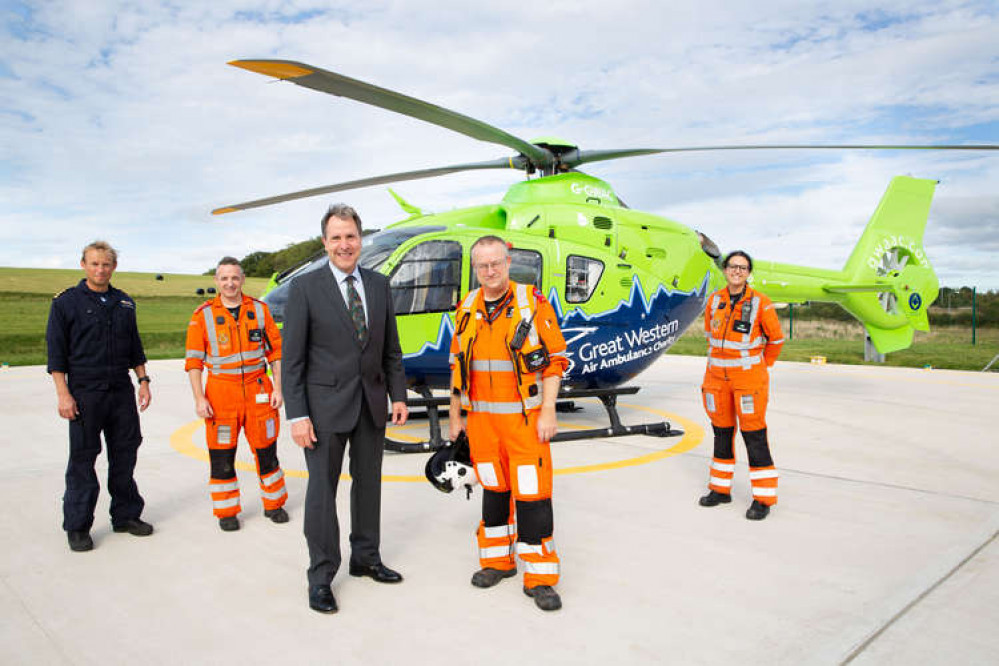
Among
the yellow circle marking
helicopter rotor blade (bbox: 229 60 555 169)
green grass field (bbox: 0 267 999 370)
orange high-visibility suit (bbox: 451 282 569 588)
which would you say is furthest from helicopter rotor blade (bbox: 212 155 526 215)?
green grass field (bbox: 0 267 999 370)

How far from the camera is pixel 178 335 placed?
2114cm

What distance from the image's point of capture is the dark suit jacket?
10.3ft

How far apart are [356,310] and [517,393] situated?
3.00 ft

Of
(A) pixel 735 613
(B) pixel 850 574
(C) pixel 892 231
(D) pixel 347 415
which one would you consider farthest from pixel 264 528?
(C) pixel 892 231

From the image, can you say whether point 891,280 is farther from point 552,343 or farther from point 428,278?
point 552,343

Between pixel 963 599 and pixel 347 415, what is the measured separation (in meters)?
3.18

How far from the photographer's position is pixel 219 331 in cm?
432

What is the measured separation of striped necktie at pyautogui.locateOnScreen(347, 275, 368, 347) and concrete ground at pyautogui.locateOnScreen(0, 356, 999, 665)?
133 cm

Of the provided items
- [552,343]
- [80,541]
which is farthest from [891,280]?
[80,541]

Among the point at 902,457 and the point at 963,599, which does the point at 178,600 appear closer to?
the point at 963,599

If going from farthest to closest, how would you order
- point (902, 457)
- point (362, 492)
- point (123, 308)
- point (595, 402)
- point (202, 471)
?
point (595, 402), point (902, 457), point (202, 471), point (123, 308), point (362, 492)

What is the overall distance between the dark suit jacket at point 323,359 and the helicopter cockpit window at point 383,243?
301cm

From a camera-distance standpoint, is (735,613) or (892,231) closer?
(735,613)

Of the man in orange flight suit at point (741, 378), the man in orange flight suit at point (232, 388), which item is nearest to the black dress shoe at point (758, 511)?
the man in orange flight suit at point (741, 378)
